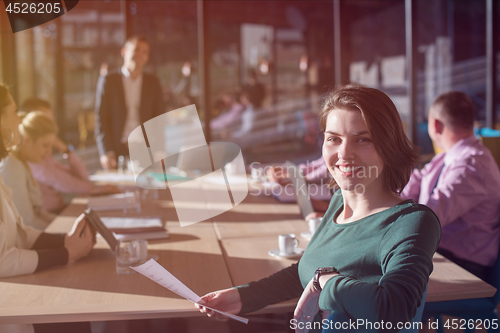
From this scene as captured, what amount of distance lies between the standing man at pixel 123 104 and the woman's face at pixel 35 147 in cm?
145

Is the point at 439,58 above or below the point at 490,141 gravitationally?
above

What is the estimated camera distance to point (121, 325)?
2.10m

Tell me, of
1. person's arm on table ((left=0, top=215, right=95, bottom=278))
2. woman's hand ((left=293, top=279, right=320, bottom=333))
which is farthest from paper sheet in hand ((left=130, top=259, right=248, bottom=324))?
person's arm on table ((left=0, top=215, right=95, bottom=278))

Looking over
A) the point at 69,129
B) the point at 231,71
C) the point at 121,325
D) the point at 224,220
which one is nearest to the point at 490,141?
the point at 224,220

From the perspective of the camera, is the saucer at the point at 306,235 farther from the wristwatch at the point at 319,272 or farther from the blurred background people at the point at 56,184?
the blurred background people at the point at 56,184

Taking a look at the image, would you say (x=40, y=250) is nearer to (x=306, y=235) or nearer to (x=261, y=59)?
(x=306, y=235)

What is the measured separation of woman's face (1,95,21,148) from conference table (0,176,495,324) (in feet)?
1.76

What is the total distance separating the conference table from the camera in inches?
52.1

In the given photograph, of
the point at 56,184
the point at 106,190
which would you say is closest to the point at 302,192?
the point at 106,190

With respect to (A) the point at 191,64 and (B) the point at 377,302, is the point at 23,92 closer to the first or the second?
(A) the point at 191,64

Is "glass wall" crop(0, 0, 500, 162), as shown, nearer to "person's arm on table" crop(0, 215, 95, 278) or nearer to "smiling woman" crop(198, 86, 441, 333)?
"person's arm on table" crop(0, 215, 95, 278)

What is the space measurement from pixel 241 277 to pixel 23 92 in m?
6.55

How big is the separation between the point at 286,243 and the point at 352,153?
66 centimetres

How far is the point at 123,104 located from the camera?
435 cm
